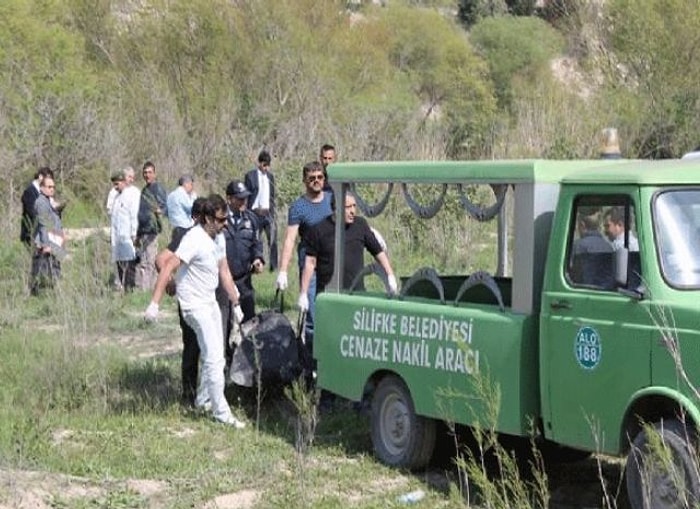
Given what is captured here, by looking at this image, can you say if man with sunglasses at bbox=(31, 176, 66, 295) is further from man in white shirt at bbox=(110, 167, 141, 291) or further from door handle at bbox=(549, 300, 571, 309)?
door handle at bbox=(549, 300, 571, 309)

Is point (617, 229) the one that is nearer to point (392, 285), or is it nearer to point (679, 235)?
point (679, 235)

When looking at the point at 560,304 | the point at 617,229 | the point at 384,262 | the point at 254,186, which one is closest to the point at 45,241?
the point at 254,186

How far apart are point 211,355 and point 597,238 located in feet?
12.8

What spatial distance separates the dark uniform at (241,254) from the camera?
12430 mm

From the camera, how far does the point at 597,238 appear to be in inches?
325

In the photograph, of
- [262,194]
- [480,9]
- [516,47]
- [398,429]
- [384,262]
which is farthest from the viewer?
[480,9]

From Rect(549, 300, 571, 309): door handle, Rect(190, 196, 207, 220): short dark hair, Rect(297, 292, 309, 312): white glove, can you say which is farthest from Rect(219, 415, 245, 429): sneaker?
Rect(549, 300, 571, 309): door handle

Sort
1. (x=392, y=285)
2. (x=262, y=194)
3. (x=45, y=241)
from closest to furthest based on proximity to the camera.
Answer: (x=392, y=285) → (x=45, y=241) → (x=262, y=194)

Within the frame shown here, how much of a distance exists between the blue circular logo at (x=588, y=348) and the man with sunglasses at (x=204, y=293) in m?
3.78

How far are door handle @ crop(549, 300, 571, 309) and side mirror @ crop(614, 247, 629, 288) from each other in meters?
0.42

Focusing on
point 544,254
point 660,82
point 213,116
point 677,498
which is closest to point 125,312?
point 544,254

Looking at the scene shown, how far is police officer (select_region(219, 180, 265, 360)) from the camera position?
12461 mm

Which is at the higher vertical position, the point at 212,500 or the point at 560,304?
the point at 560,304

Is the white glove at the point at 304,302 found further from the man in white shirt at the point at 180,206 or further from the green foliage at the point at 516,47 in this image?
the green foliage at the point at 516,47
